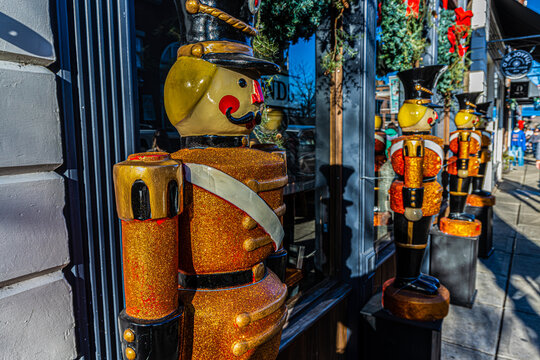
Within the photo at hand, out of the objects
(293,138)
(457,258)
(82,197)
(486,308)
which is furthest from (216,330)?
(486,308)

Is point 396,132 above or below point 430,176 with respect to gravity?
above

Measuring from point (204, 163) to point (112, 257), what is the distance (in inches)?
23.5

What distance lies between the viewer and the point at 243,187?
3.82 feet

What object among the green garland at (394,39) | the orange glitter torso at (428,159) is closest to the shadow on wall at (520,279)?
the orange glitter torso at (428,159)

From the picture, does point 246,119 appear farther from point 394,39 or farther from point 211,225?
point 394,39

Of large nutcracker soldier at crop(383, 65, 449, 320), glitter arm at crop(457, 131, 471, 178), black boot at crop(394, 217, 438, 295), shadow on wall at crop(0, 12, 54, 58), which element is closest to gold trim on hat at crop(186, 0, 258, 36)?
shadow on wall at crop(0, 12, 54, 58)

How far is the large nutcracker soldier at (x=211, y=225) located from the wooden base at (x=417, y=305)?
1.93 m

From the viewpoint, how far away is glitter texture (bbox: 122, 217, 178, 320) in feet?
3.39

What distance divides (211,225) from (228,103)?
0.40m

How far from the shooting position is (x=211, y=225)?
3.89 ft

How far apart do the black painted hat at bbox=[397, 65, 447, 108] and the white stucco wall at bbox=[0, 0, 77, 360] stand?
8.38ft

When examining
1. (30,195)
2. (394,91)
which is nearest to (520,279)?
(394,91)

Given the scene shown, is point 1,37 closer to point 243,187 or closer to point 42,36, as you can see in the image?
point 42,36

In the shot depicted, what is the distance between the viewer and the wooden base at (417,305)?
2.89m
